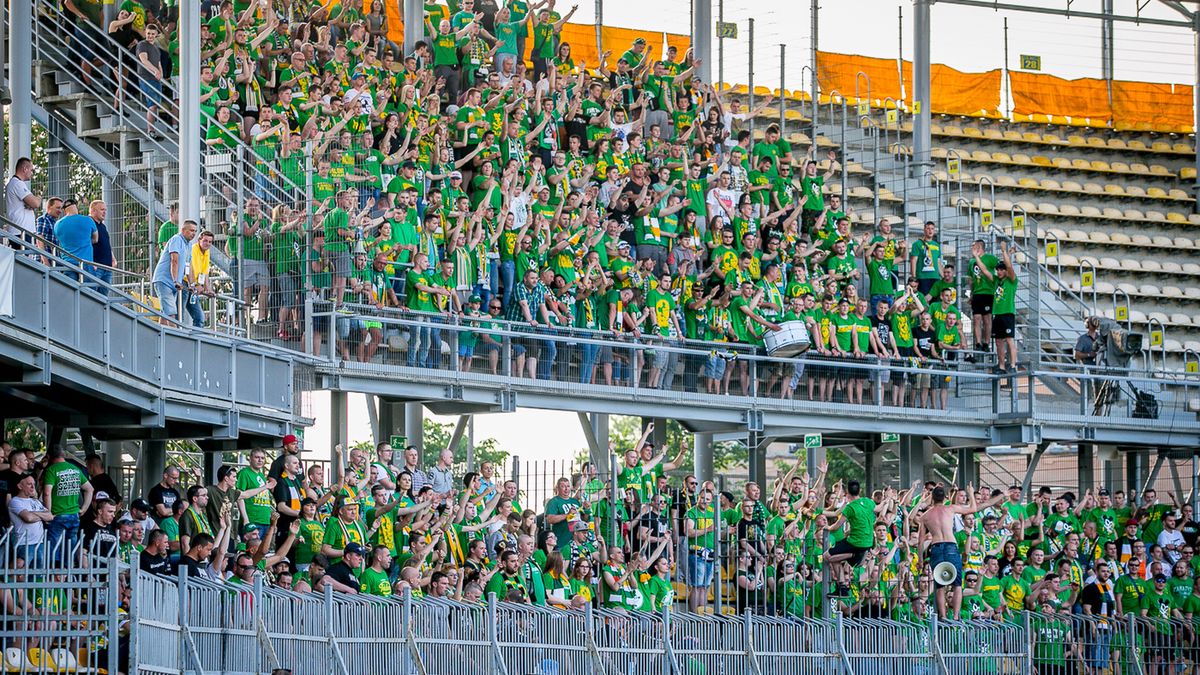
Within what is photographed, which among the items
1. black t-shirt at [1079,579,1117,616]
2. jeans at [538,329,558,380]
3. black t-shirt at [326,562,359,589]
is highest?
jeans at [538,329,558,380]

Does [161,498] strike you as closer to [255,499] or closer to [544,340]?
[255,499]

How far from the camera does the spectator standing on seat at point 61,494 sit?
1645cm

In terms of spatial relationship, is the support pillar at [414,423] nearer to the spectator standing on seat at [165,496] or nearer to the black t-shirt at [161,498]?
the spectator standing on seat at [165,496]

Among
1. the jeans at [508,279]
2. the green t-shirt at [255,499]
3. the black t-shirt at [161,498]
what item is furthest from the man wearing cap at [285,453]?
the jeans at [508,279]

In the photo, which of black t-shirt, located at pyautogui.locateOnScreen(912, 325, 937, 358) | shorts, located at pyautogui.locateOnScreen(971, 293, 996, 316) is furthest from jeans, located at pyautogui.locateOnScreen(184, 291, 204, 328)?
shorts, located at pyautogui.locateOnScreen(971, 293, 996, 316)

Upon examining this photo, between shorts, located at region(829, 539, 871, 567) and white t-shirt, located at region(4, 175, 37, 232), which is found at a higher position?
white t-shirt, located at region(4, 175, 37, 232)

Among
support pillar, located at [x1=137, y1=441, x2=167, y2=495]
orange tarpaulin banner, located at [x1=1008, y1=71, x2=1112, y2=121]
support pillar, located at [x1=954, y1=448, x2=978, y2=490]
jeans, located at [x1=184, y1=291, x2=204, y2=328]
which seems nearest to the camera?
jeans, located at [x1=184, y1=291, x2=204, y2=328]

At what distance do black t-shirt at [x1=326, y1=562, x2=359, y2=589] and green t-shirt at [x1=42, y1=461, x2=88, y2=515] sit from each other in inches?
105

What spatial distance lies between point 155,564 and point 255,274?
505 cm

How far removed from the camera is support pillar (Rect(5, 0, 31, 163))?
19453 millimetres

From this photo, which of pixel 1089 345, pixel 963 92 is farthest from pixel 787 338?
pixel 963 92

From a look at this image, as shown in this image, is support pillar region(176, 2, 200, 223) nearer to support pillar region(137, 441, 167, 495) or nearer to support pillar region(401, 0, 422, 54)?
support pillar region(137, 441, 167, 495)

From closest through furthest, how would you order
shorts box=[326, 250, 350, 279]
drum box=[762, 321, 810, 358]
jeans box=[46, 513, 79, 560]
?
jeans box=[46, 513, 79, 560]
shorts box=[326, 250, 350, 279]
drum box=[762, 321, 810, 358]

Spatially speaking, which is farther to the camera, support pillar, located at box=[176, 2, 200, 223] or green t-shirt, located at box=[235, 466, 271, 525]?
support pillar, located at box=[176, 2, 200, 223]
